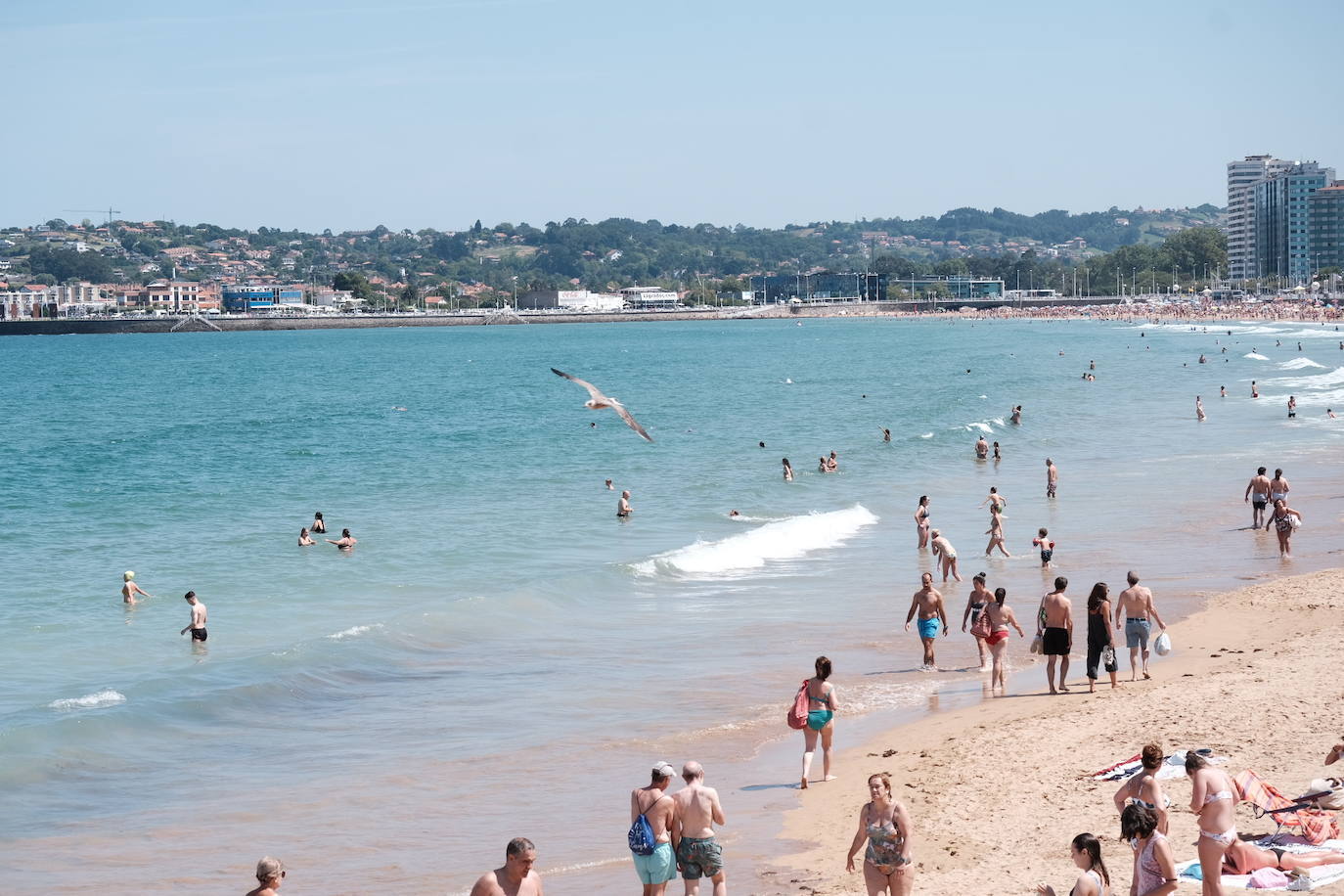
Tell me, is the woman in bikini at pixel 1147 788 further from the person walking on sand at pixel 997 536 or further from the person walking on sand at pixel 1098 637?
the person walking on sand at pixel 997 536

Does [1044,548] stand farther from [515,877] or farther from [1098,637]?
[515,877]

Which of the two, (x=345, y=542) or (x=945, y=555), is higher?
(x=945, y=555)

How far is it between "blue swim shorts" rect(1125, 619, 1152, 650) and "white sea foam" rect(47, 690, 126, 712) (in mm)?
10804

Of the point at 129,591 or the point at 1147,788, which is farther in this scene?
the point at 129,591

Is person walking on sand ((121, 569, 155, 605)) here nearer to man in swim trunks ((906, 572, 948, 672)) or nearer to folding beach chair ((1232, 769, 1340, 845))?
man in swim trunks ((906, 572, 948, 672))

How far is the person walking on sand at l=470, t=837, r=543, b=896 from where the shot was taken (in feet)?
22.6

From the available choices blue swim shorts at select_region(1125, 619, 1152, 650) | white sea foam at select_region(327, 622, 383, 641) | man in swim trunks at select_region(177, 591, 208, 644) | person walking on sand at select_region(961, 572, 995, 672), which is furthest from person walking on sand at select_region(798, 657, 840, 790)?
man in swim trunks at select_region(177, 591, 208, 644)

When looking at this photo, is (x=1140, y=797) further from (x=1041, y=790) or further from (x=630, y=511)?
(x=630, y=511)

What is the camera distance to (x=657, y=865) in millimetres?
8203

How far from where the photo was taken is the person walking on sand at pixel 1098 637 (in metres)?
13.5

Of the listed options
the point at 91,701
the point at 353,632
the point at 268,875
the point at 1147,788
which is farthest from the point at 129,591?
the point at 1147,788

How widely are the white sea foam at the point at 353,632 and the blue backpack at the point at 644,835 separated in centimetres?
998

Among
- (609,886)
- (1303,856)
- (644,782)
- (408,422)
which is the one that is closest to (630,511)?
(644,782)

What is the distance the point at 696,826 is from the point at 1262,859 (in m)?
3.36
